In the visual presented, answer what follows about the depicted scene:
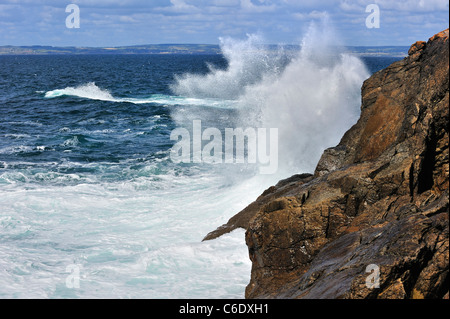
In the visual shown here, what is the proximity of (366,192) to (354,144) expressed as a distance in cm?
203

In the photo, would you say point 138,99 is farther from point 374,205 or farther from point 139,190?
point 374,205

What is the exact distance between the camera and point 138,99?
1503 inches

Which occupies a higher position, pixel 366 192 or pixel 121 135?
pixel 121 135

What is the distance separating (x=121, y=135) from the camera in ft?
79.2

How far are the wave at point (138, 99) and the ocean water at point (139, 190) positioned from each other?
3471 mm

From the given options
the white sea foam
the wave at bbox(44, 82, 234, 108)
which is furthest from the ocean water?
the wave at bbox(44, 82, 234, 108)

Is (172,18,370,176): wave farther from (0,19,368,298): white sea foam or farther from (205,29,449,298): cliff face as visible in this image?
(205,29,449,298): cliff face

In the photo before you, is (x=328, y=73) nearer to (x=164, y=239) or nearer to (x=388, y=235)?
(x=164, y=239)

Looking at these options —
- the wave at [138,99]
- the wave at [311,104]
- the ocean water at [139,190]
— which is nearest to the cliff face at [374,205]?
the ocean water at [139,190]

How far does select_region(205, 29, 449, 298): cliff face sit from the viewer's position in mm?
5336

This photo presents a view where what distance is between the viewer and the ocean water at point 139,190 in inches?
333

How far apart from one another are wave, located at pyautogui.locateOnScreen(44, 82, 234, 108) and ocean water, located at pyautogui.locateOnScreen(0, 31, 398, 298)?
347cm

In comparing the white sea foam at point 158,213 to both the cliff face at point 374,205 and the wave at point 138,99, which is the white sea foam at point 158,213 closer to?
the cliff face at point 374,205
